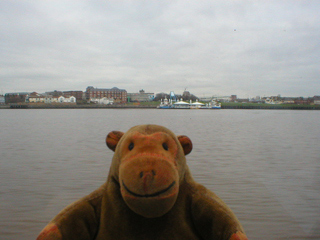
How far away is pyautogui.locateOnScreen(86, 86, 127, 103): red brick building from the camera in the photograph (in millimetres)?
158000

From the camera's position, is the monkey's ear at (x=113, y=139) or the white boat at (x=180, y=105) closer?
the monkey's ear at (x=113, y=139)

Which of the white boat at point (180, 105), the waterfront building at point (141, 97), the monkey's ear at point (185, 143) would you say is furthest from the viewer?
the waterfront building at point (141, 97)

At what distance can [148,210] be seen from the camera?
2.00 metres

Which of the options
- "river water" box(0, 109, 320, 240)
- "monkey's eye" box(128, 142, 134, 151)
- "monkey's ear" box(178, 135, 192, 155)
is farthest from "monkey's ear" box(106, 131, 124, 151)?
"river water" box(0, 109, 320, 240)

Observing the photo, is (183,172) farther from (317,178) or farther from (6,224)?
(317,178)

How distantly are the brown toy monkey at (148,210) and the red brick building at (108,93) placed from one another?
15574 cm

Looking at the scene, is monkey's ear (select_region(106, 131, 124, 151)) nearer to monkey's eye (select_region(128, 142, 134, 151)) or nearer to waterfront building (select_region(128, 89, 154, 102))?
monkey's eye (select_region(128, 142, 134, 151))

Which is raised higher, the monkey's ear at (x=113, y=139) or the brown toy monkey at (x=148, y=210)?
the monkey's ear at (x=113, y=139)

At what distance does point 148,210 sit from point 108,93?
521 feet

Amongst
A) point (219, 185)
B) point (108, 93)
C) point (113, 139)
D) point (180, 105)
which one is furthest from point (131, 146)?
point (108, 93)

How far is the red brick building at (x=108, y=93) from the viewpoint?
518ft

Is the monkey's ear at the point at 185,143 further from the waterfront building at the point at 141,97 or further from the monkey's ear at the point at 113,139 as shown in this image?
the waterfront building at the point at 141,97

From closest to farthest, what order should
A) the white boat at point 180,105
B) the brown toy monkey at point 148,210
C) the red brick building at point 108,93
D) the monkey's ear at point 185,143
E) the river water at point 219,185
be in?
the brown toy monkey at point 148,210 → the monkey's ear at point 185,143 → the river water at point 219,185 → the white boat at point 180,105 → the red brick building at point 108,93

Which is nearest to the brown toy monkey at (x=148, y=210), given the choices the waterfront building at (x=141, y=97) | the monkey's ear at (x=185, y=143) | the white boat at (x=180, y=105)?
the monkey's ear at (x=185, y=143)
